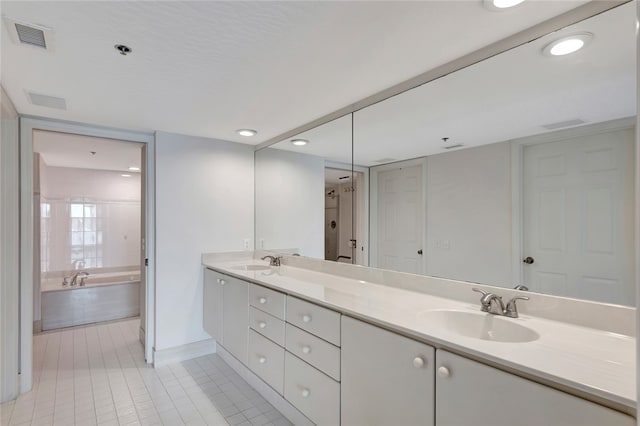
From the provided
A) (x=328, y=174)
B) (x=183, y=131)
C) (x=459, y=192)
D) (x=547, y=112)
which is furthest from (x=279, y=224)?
(x=547, y=112)

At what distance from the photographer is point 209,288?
306 cm

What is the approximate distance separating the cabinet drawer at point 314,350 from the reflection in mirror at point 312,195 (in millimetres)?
803

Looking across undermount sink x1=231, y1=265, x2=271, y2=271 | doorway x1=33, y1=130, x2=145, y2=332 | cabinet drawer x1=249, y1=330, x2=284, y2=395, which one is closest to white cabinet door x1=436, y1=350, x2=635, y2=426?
cabinet drawer x1=249, y1=330, x2=284, y2=395

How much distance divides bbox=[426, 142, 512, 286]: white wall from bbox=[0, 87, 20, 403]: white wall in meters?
3.00

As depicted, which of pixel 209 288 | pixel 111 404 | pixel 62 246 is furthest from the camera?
pixel 62 246

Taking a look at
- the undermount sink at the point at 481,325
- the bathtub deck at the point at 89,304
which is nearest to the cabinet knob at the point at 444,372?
the undermount sink at the point at 481,325

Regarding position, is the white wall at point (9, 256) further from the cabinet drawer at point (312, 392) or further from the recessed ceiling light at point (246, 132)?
the cabinet drawer at point (312, 392)

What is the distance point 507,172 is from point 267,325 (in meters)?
1.76

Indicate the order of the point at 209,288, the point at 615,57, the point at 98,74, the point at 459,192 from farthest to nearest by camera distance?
the point at 209,288, the point at 459,192, the point at 98,74, the point at 615,57

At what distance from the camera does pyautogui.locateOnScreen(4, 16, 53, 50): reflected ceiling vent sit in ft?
4.43

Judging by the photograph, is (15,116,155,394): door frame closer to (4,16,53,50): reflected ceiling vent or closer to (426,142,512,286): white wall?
(4,16,53,50): reflected ceiling vent

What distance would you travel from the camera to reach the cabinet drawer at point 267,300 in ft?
6.74

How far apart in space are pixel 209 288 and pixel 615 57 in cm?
321

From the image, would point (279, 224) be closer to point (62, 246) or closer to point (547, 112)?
point (547, 112)
